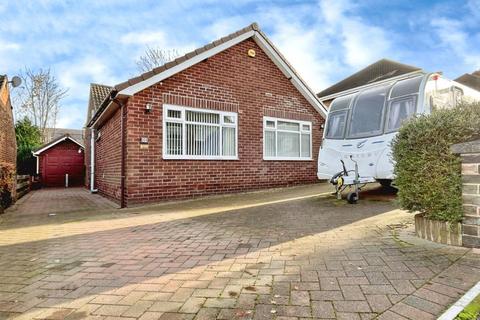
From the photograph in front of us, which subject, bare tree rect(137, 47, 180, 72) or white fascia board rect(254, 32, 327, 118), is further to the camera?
bare tree rect(137, 47, 180, 72)

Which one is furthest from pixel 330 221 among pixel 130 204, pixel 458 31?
pixel 458 31

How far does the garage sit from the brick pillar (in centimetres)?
2395

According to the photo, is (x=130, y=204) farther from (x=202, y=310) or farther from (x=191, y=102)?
(x=202, y=310)

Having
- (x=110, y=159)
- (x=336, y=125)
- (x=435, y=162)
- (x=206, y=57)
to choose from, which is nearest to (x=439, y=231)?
(x=435, y=162)

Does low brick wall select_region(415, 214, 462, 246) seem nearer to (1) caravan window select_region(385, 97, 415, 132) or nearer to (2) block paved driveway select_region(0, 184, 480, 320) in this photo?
(2) block paved driveway select_region(0, 184, 480, 320)

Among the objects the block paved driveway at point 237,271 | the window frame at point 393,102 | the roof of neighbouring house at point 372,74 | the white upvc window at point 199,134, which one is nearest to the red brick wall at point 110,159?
the white upvc window at point 199,134

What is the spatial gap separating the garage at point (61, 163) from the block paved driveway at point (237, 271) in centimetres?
1872

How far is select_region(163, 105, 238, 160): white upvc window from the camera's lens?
870cm

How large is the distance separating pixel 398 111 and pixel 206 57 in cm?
590

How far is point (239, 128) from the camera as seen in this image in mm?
10117

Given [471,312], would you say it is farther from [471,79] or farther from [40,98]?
[40,98]

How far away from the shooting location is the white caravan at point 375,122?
6.60m

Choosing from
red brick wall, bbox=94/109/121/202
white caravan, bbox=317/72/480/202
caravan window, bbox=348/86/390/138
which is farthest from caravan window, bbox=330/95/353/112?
red brick wall, bbox=94/109/121/202

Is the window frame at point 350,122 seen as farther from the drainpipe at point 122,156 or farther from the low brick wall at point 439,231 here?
the drainpipe at point 122,156
